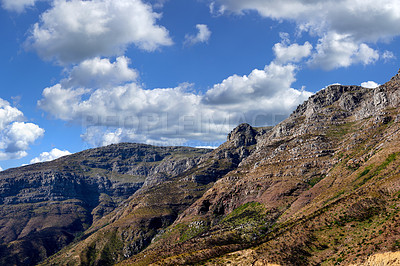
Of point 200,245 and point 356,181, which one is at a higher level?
point 356,181

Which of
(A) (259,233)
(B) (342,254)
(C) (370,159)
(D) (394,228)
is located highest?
(C) (370,159)

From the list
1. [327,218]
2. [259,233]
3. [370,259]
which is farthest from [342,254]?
[259,233]

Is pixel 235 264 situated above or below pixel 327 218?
below

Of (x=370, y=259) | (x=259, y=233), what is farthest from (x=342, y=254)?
(x=259, y=233)

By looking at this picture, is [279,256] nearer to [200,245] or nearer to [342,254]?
[342,254]

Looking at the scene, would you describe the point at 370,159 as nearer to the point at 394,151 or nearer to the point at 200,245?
the point at 394,151

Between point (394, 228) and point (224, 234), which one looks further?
point (224, 234)

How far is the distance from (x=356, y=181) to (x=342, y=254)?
81.7 meters

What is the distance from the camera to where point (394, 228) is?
3297 inches

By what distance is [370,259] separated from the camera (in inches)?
2940

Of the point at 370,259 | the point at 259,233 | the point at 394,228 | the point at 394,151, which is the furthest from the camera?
the point at 259,233

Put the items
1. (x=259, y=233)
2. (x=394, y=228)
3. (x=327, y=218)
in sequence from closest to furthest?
(x=394, y=228), (x=327, y=218), (x=259, y=233)

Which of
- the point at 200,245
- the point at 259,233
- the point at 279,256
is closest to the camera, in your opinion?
the point at 279,256

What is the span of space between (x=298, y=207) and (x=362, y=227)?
83.9 m
